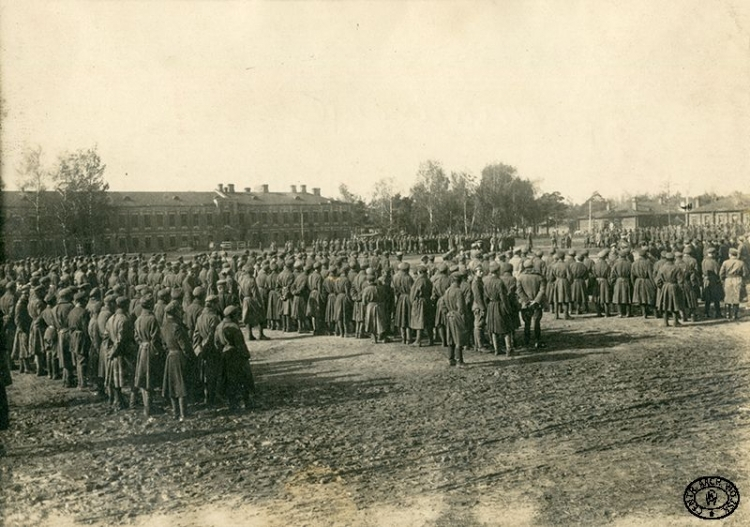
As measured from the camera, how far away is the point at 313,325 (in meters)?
14.6

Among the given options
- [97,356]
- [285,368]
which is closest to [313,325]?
[285,368]

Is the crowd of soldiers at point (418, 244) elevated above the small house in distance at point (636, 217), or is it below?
below

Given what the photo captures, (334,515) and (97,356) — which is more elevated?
(97,356)

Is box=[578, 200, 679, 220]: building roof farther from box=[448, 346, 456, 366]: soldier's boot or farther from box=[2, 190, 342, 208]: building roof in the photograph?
box=[448, 346, 456, 366]: soldier's boot

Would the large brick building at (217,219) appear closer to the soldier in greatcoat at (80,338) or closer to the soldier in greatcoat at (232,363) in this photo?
the soldier in greatcoat at (80,338)

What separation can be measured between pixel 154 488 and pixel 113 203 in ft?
198

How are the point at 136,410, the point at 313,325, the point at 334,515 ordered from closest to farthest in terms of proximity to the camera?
the point at 334,515, the point at 136,410, the point at 313,325

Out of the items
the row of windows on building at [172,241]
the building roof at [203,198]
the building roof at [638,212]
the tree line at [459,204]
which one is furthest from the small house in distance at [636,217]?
the row of windows on building at [172,241]

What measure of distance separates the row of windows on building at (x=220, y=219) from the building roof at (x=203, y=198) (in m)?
1.12

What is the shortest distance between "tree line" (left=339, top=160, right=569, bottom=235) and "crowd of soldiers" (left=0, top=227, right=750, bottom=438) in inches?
1731

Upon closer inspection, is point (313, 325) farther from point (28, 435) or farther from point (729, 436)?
point (729, 436)

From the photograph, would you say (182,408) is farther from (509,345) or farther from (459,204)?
(459,204)

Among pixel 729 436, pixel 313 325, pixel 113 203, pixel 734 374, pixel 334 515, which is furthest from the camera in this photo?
pixel 113 203

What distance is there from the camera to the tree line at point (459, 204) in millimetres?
62594
